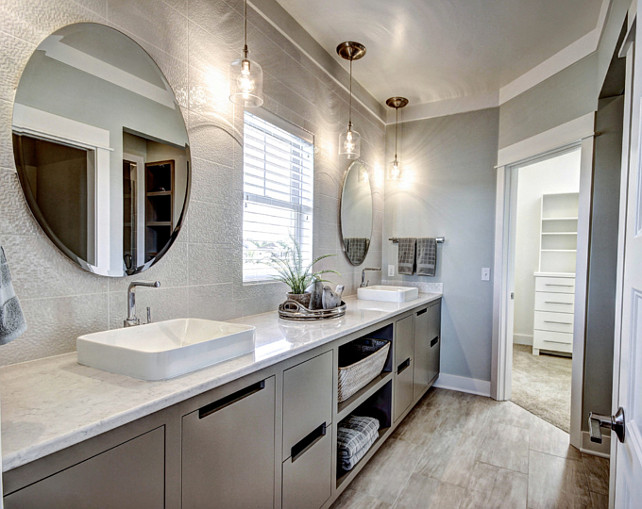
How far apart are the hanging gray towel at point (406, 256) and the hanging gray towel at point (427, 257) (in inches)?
2.5

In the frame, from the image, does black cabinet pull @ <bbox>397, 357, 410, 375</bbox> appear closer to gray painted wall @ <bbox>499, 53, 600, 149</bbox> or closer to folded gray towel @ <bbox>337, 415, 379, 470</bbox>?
folded gray towel @ <bbox>337, 415, 379, 470</bbox>

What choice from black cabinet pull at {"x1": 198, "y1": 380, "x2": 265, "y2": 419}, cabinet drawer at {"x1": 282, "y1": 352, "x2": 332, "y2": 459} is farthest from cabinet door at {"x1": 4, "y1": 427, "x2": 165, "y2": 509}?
cabinet drawer at {"x1": 282, "y1": 352, "x2": 332, "y2": 459}

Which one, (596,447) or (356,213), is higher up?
(356,213)

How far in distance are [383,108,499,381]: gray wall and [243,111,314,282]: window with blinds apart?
142 cm

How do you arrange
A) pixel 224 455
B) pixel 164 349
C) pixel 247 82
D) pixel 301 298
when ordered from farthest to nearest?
pixel 301 298 < pixel 247 82 < pixel 164 349 < pixel 224 455

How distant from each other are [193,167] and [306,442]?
1274 mm

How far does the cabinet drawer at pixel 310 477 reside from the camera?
140cm

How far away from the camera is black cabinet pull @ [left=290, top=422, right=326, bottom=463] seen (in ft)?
4.73

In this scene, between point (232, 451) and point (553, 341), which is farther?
point (553, 341)

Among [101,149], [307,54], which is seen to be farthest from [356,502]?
[307,54]

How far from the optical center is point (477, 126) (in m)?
3.27

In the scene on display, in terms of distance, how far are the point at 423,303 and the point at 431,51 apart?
71.6 inches

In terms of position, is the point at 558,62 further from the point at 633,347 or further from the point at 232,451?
the point at 232,451

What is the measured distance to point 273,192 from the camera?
2189 millimetres
